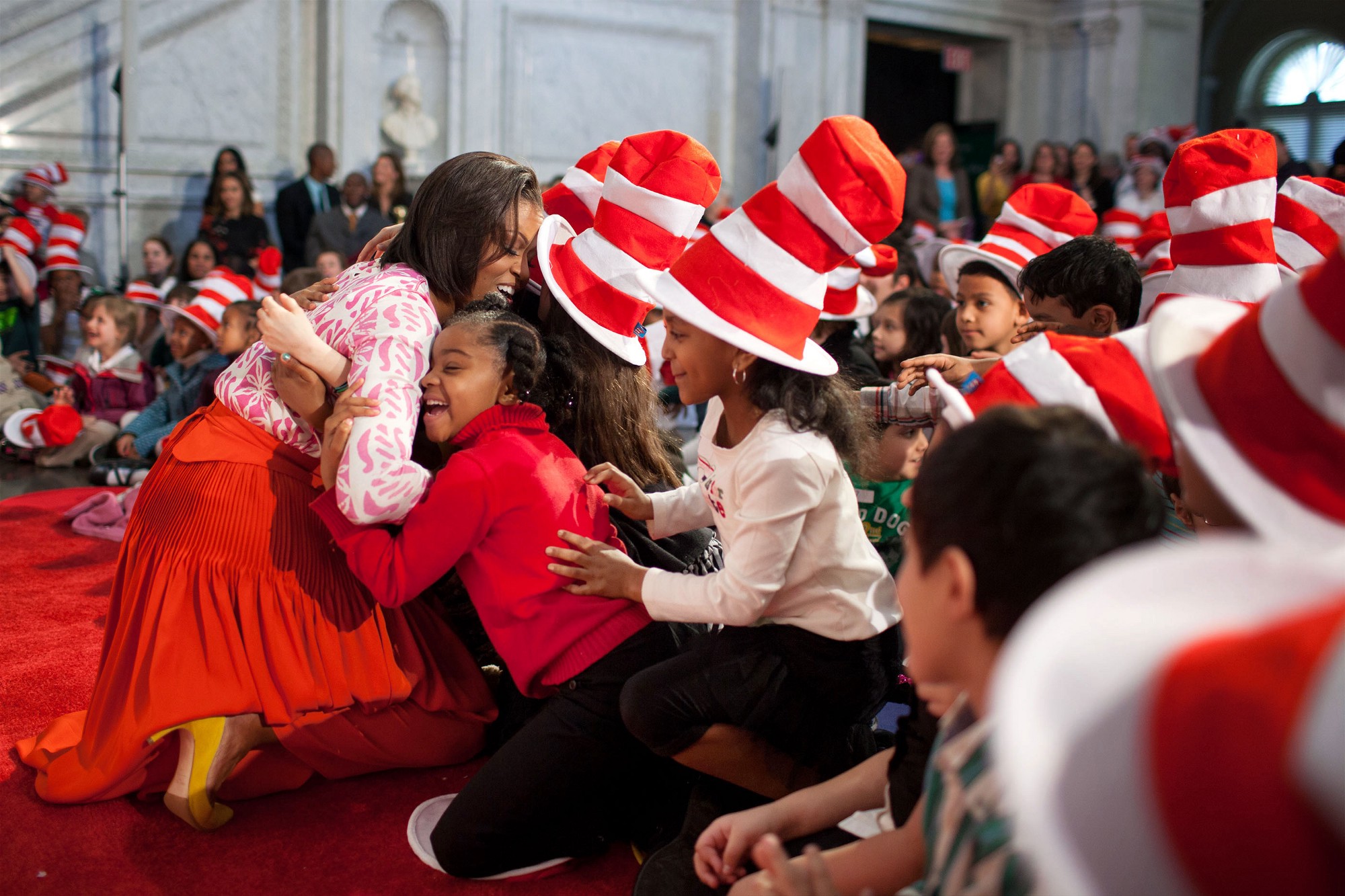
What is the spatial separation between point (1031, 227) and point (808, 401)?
1.95m

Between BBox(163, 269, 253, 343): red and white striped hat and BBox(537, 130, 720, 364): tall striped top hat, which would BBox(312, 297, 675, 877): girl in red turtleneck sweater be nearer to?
BBox(537, 130, 720, 364): tall striped top hat

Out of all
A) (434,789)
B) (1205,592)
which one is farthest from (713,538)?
(1205,592)

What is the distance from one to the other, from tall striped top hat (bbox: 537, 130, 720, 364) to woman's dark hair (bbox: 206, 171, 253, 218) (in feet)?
20.4

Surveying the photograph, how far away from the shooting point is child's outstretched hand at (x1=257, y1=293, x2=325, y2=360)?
1933 mm

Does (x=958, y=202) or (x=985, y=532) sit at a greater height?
(x=958, y=202)

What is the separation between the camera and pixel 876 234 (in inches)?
69.7

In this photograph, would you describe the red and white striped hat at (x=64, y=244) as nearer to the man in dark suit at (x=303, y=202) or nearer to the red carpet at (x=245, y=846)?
the man in dark suit at (x=303, y=202)

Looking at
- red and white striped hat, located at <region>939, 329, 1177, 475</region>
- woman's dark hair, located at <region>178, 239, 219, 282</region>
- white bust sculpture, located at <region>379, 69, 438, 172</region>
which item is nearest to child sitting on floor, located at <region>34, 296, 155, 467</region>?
woman's dark hair, located at <region>178, 239, 219, 282</region>

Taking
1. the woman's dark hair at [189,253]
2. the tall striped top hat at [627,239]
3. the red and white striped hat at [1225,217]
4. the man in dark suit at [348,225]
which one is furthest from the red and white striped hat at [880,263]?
the woman's dark hair at [189,253]

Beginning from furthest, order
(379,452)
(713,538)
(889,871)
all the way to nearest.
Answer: (713,538) → (379,452) → (889,871)

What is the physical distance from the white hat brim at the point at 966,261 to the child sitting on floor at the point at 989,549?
7.21ft

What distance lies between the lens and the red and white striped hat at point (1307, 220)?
8.94 ft

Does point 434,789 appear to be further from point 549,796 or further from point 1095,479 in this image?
point 1095,479

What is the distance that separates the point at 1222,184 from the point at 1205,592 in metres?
1.97
